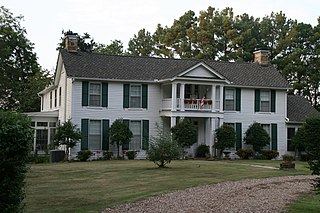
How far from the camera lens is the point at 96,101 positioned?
32344mm

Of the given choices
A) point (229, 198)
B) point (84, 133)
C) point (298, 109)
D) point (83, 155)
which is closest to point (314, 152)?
point (229, 198)

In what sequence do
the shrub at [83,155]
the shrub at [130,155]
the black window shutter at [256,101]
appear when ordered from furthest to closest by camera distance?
the black window shutter at [256,101], the shrub at [130,155], the shrub at [83,155]

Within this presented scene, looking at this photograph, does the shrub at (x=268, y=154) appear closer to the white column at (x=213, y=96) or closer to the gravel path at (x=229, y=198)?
the white column at (x=213, y=96)

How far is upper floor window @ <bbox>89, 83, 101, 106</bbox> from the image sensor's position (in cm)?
3222

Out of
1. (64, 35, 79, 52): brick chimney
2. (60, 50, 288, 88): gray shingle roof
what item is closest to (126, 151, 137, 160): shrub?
(60, 50, 288, 88): gray shingle roof

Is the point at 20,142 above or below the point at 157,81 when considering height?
below

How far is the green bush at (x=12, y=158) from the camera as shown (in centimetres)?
884

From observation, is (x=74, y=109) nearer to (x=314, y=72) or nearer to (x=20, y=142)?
(x=20, y=142)

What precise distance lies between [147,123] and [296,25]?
24.5 metres

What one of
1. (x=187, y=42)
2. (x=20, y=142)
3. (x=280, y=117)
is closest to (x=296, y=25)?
(x=187, y=42)

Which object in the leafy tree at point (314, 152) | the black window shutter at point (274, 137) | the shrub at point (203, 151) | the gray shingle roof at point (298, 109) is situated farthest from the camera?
the gray shingle roof at point (298, 109)

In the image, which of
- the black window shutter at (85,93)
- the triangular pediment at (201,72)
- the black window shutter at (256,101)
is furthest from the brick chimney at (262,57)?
the black window shutter at (85,93)

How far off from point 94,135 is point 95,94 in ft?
8.53

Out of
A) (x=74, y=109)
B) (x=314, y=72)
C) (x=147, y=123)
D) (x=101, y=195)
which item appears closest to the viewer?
(x=101, y=195)
